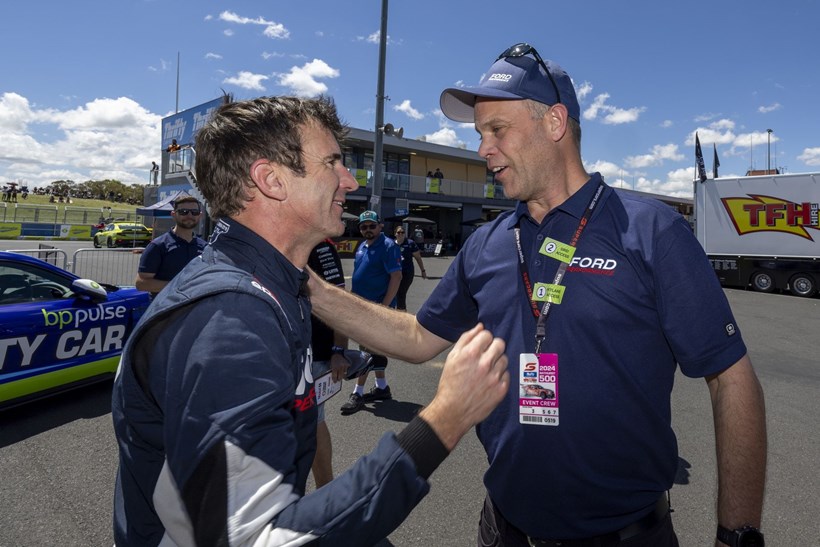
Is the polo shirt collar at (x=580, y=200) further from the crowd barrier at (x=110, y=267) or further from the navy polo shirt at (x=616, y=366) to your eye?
the crowd barrier at (x=110, y=267)

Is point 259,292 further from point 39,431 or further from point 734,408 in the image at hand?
point 39,431

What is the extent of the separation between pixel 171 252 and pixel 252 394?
5062mm

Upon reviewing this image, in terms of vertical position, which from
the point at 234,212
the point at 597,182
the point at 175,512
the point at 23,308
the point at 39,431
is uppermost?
the point at 597,182

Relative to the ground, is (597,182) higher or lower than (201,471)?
higher

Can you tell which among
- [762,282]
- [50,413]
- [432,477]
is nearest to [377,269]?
[432,477]

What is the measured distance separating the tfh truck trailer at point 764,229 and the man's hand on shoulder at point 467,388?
58.8 feet

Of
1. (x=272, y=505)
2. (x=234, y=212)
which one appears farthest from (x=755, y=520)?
(x=234, y=212)

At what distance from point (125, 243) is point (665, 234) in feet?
115

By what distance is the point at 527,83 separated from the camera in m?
1.73

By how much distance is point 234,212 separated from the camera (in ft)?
4.39

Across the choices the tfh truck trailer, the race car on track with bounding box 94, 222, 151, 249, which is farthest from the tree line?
the tfh truck trailer

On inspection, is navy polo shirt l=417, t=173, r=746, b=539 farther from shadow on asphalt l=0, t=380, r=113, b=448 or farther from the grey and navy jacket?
shadow on asphalt l=0, t=380, r=113, b=448

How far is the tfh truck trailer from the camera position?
15211mm

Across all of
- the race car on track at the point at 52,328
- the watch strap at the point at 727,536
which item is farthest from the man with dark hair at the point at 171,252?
the watch strap at the point at 727,536
